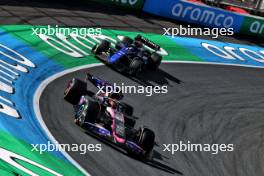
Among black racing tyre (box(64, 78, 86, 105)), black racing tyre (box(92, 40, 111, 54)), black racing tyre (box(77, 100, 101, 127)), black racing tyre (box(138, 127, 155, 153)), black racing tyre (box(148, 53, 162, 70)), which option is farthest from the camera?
black racing tyre (box(148, 53, 162, 70))

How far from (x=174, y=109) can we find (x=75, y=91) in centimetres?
430

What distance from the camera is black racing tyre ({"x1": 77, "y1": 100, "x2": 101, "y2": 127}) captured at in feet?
45.2

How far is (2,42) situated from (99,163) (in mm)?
8126

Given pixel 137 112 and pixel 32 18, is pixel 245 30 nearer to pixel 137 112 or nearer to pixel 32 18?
pixel 32 18

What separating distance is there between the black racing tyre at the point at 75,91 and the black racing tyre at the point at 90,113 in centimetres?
141

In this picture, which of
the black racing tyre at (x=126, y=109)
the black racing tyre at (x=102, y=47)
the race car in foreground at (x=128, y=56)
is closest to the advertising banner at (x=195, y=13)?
the race car in foreground at (x=128, y=56)

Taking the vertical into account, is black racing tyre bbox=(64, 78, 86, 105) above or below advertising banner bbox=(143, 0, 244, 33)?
below

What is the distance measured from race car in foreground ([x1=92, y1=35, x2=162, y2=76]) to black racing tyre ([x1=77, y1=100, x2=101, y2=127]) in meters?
5.83

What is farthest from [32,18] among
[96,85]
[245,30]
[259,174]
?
[245,30]


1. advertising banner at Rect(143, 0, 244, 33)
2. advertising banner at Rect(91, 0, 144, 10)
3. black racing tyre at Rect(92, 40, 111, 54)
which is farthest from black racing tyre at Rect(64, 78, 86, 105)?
advertising banner at Rect(143, 0, 244, 33)

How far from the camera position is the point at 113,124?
13.7 m

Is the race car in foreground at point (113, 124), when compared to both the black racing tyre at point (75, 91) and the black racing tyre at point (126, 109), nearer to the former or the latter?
the black racing tyre at point (126, 109)

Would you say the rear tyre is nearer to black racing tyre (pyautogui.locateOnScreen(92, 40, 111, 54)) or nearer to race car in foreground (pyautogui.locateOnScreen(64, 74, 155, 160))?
race car in foreground (pyautogui.locateOnScreen(64, 74, 155, 160))

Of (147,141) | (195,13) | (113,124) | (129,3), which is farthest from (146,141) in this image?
(195,13)
